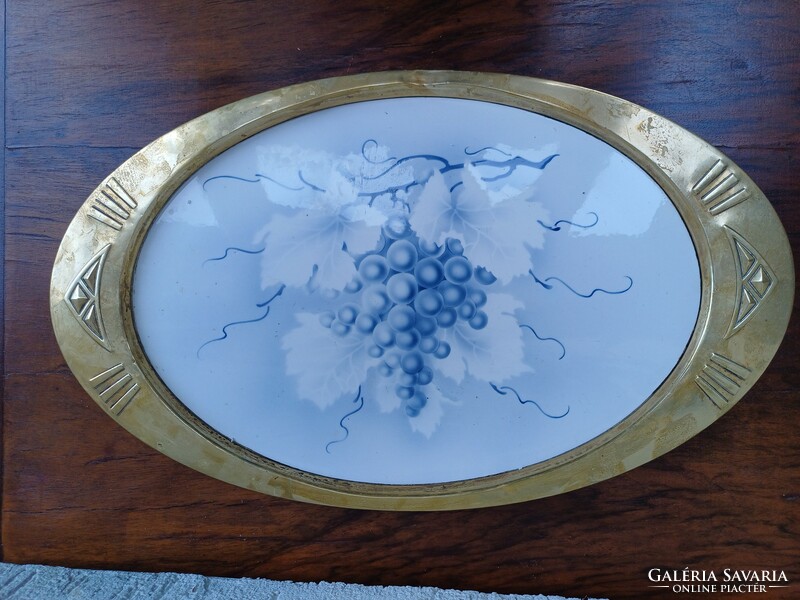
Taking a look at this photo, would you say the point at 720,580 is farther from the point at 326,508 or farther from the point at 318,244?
the point at 318,244

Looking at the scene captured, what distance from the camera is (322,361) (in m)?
0.64

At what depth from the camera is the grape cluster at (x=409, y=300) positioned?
62cm

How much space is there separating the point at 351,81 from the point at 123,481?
50cm

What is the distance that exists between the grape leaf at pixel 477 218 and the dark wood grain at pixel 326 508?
0.13m

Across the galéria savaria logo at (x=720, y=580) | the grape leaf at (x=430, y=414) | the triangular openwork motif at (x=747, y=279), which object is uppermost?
the triangular openwork motif at (x=747, y=279)

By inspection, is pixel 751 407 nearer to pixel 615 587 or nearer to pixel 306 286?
pixel 615 587

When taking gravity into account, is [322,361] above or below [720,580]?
above

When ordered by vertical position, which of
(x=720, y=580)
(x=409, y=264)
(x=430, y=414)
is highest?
(x=409, y=264)

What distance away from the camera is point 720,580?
67 centimetres

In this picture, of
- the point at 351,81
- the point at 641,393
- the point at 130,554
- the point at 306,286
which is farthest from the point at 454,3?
the point at 130,554

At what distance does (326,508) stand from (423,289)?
0.90ft

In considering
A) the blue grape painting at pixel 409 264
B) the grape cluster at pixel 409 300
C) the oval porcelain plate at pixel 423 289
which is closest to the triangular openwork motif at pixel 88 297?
the oval porcelain plate at pixel 423 289

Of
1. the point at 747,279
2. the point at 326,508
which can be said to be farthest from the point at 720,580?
the point at 326,508

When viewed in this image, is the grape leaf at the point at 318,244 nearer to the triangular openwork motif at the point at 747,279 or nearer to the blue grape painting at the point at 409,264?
the blue grape painting at the point at 409,264
